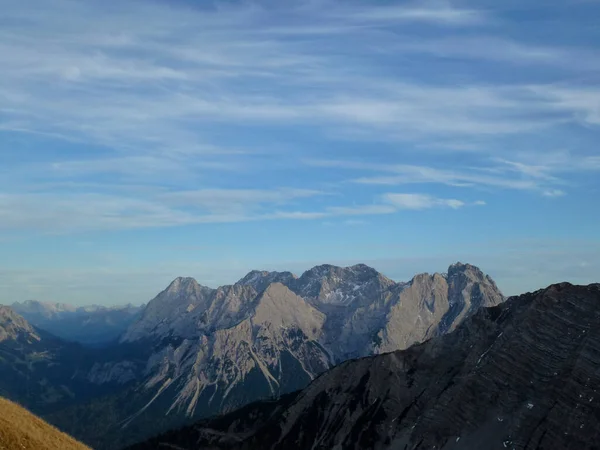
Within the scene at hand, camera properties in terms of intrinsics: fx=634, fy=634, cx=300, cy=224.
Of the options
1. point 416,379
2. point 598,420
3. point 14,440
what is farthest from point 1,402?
point 416,379

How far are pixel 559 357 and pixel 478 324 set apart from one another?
121ft

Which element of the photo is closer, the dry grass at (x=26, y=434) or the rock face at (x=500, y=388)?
the dry grass at (x=26, y=434)

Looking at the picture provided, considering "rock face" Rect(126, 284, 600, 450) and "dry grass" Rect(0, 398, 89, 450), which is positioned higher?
"dry grass" Rect(0, 398, 89, 450)

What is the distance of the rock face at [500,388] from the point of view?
142875 millimetres

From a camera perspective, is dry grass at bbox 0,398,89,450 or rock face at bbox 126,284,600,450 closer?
dry grass at bbox 0,398,89,450

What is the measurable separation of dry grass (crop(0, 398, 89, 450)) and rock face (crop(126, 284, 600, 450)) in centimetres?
11645

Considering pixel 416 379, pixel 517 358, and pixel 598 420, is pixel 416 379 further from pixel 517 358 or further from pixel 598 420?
pixel 598 420

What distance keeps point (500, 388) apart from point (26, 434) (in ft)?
439

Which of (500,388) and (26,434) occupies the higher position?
(26,434)

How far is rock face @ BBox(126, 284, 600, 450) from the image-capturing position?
143m

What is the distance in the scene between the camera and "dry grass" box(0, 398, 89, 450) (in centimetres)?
4591

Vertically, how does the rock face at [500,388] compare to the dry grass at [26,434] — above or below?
below

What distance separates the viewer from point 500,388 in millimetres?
158500

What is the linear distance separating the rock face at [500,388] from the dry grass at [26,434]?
11645 centimetres
